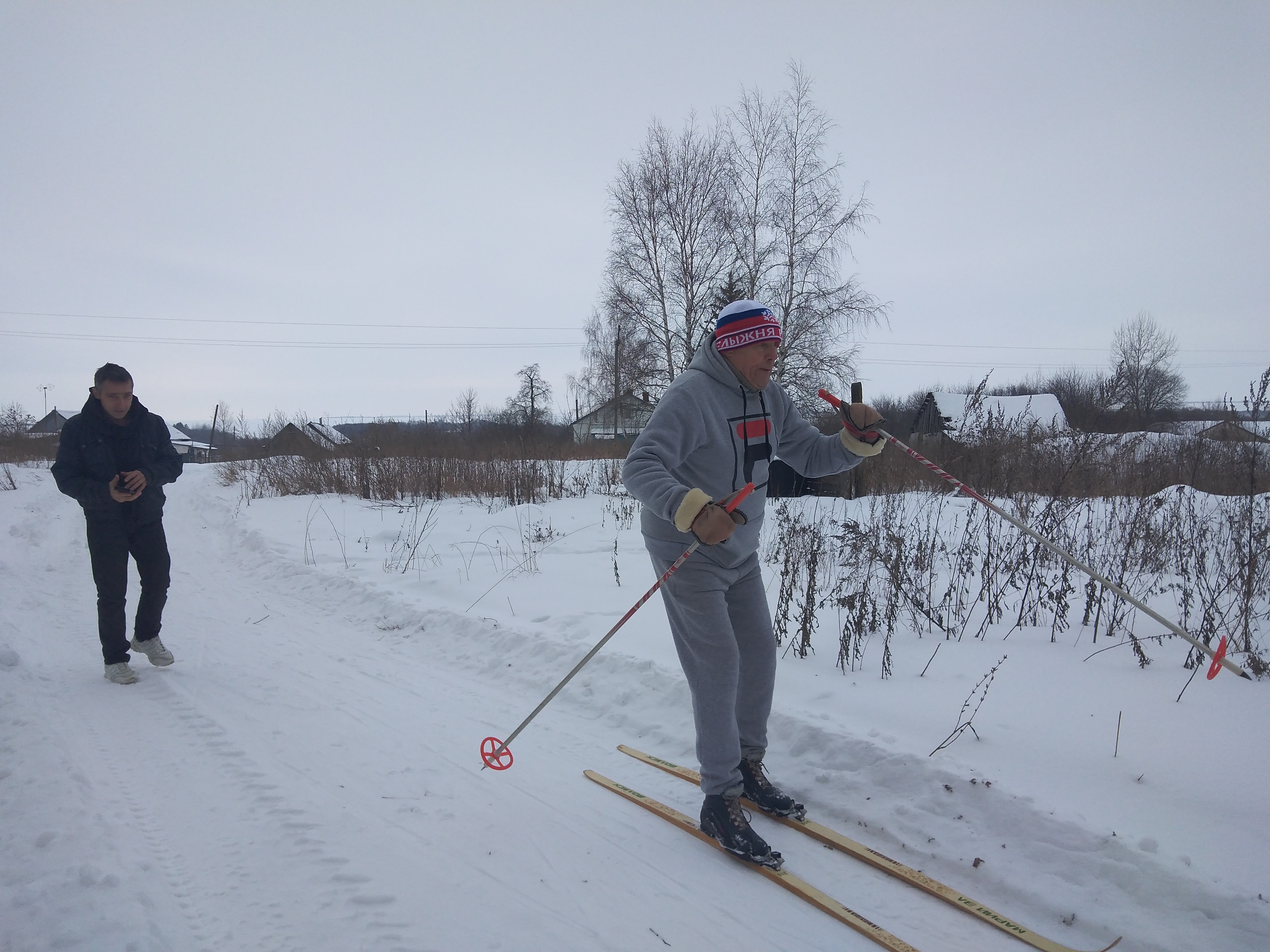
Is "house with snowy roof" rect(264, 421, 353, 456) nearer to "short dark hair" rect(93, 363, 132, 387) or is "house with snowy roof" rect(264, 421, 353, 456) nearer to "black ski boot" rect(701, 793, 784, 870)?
"short dark hair" rect(93, 363, 132, 387)

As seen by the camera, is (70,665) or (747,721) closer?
(747,721)

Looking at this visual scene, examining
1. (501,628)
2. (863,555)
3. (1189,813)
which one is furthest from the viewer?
(863,555)

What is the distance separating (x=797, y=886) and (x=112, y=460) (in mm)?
4652

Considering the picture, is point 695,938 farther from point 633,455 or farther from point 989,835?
point 633,455

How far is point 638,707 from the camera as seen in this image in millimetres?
3928

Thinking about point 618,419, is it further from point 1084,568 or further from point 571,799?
point 1084,568

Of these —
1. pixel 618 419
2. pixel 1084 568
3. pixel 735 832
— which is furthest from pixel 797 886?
pixel 618 419

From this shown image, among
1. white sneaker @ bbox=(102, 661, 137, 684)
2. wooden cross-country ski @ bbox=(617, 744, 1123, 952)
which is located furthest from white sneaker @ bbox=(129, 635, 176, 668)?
wooden cross-country ski @ bbox=(617, 744, 1123, 952)

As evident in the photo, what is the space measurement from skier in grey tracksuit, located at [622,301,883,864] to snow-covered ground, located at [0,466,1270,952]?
0.31 metres

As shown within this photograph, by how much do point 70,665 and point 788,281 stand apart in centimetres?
1528

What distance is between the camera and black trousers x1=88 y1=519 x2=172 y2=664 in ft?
14.1

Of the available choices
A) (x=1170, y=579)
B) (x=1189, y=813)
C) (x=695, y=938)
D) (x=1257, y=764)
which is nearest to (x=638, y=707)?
(x=695, y=938)

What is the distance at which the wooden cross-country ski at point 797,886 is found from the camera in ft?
7.16

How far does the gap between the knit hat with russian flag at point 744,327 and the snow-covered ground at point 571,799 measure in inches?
73.1
